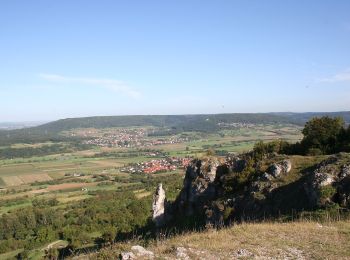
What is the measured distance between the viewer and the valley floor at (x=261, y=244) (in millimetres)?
10945

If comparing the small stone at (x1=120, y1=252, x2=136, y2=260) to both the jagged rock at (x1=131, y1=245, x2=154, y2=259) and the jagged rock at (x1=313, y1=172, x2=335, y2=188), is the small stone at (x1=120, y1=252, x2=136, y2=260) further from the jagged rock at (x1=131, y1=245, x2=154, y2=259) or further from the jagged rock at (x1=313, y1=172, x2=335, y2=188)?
the jagged rock at (x1=313, y1=172, x2=335, y2=188)

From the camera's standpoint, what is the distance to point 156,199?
33594 mm

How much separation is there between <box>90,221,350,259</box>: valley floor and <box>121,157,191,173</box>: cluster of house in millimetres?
105041

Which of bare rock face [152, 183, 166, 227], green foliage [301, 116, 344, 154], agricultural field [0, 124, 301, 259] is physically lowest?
agricultural field [0, 124, 301, 259]

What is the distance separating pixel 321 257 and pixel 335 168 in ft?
37.7

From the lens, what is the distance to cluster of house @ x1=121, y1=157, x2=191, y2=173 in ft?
406

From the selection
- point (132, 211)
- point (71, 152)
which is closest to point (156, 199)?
point (132, 211)

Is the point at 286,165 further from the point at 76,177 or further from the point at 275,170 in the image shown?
the point at 76,177

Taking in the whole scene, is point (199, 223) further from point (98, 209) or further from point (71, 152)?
point (71, 152)

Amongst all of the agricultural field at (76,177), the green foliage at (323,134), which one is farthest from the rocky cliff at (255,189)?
the agricultural field at (76,177)

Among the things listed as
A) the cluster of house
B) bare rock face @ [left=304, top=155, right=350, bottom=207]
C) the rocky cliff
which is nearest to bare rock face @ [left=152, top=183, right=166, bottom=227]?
the rocky cliff

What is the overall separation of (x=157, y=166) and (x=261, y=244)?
118268 millimetres

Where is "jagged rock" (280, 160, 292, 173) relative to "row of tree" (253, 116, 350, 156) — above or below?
below

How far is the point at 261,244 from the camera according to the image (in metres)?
12.1
